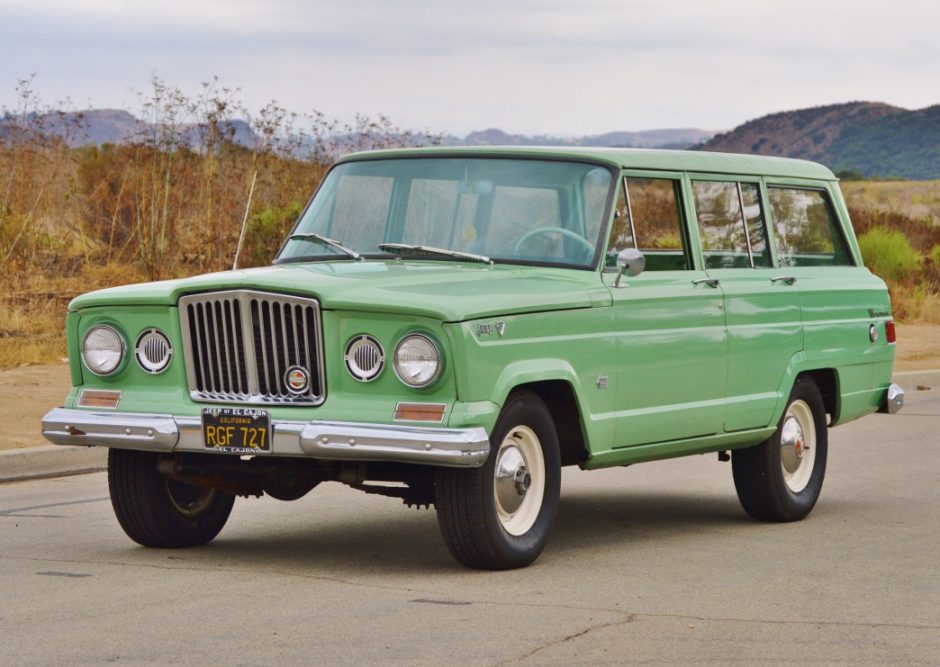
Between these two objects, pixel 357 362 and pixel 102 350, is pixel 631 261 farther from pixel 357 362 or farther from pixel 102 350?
pixel 102 350

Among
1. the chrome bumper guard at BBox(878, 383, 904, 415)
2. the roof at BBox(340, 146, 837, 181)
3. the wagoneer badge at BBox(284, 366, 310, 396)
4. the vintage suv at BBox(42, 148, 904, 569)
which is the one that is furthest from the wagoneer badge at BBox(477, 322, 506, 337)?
the chrome bumper guard at BBox(878, 383, 904, 415)

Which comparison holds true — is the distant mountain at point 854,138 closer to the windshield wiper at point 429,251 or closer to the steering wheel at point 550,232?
the steering wheel at point 550,232

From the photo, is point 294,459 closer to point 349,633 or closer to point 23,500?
point 349,633

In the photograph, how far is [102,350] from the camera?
8164 mm

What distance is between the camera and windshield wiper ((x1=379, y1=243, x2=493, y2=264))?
27.9 feet

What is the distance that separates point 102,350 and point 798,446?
411cm

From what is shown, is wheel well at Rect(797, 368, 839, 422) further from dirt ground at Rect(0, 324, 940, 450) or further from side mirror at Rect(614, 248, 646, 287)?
dirt ground at Rect(0, 324, 940, 450)

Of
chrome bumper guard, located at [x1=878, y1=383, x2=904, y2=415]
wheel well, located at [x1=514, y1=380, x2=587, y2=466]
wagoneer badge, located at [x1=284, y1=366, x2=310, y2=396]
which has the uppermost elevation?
wagoneer badge, located at [x1=284, y1=366, x2=310, y2=396]

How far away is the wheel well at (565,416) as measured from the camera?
823cm

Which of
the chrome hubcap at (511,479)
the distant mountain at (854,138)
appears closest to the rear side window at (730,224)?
the chrome hubcap at (511,479)

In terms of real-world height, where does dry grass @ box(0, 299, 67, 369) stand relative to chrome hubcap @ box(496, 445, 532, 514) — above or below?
above

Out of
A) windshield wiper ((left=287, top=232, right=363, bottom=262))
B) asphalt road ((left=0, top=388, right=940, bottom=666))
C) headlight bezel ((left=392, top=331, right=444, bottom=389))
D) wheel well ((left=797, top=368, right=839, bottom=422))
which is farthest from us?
wheel well ((left=797, top=368, right=839, bottom=422))

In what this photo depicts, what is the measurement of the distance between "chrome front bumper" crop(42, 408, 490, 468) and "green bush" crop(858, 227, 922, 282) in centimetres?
2446

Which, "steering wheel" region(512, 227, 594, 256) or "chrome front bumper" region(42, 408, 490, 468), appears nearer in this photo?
"chrome front bumper" region(42, 408, 490, 468)
